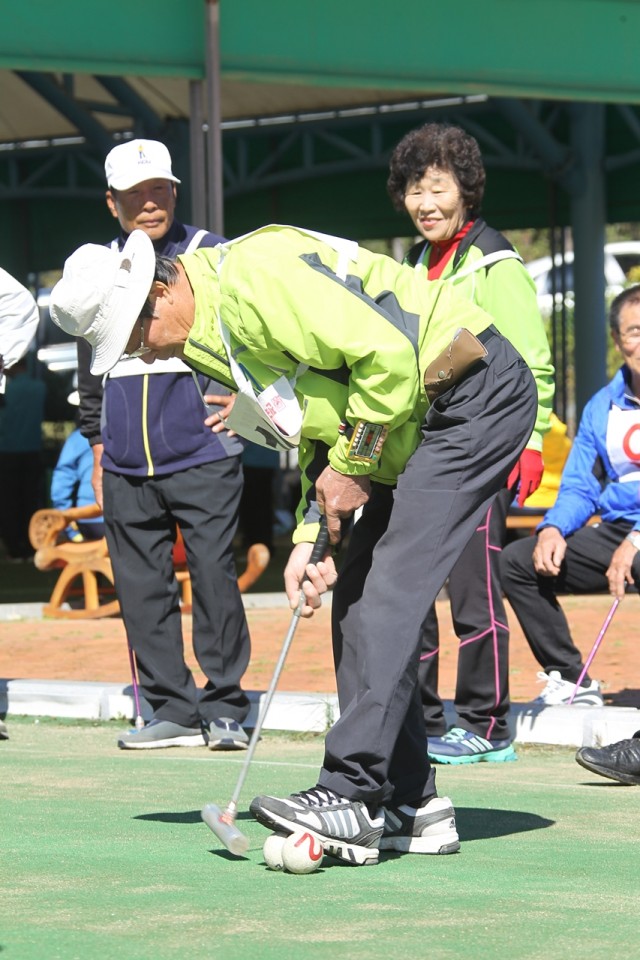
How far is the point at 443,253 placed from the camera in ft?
21.6

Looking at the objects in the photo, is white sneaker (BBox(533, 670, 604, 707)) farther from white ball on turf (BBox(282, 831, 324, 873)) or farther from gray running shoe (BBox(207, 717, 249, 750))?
white ball on turf (BBox(282, 831, 324, 873))

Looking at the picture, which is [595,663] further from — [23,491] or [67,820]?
[23,491]

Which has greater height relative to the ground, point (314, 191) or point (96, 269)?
point (314, 191)

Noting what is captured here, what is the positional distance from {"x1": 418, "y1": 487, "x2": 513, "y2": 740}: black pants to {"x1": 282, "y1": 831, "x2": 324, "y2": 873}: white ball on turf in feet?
7.04

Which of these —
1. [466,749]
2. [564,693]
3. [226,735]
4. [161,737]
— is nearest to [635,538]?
[564,693]

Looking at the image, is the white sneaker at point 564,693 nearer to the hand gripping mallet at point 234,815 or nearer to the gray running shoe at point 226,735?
the gray running shoe at point 226,735

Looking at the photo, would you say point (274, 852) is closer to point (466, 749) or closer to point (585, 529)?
point (466, 749)

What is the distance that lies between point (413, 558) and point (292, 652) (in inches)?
204

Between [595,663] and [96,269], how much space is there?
5173 mm

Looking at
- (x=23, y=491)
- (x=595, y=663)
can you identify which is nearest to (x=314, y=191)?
(x=23, y=491)

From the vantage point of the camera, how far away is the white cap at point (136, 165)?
6.88 metres

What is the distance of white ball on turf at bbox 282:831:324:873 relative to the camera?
433 cm

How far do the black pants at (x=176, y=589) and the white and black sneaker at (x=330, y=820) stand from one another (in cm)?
244

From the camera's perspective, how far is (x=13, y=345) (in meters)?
7.40
